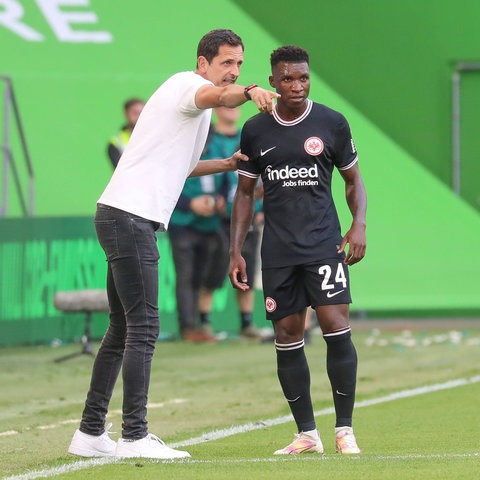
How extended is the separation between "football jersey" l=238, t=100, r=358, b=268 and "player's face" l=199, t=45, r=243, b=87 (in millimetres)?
399

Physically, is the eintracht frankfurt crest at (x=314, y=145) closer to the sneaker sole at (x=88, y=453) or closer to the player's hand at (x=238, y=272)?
the player's hand at (x=238, y=272)

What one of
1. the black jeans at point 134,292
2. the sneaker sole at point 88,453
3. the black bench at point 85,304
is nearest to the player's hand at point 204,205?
the black bench at point 85,304

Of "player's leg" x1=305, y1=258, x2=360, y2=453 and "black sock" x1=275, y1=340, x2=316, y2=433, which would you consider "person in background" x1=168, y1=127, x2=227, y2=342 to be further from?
"player's leg" x1=305, y1=258, x2=360, y2=453

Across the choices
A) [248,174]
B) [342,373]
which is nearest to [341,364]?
[342,373]

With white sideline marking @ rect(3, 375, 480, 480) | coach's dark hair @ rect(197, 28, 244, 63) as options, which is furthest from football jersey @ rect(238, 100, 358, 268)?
white sideline marking @ rect(3, 375, 480, 480)

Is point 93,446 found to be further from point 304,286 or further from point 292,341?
point 304,286

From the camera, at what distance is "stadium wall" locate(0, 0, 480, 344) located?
59.1 ft

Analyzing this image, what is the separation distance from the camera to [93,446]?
309 inches

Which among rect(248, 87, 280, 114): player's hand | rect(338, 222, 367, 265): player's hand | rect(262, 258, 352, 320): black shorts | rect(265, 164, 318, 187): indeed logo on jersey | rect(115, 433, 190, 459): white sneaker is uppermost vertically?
rect(248, 87, 280, 114): player's hand

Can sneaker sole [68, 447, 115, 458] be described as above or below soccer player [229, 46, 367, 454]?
below

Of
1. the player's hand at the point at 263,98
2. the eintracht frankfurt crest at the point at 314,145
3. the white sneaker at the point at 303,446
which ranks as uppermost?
the player's hand at the point at 263,98

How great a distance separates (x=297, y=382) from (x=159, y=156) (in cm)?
140

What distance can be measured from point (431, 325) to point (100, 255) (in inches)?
162

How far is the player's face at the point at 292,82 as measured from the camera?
7770 mm
